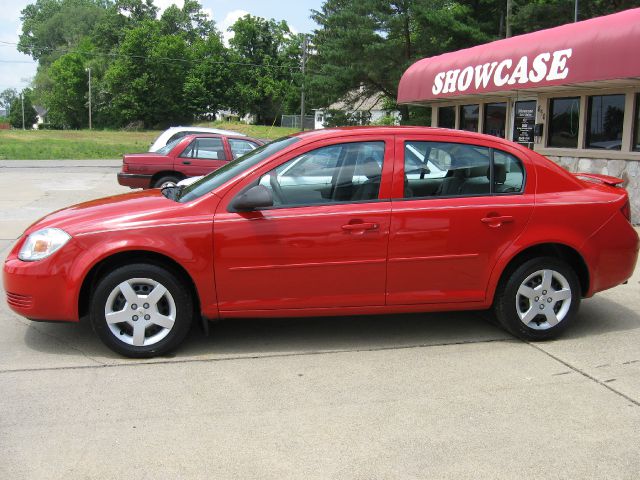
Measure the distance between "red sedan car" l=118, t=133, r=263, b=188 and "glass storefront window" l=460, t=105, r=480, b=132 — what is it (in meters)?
5.99

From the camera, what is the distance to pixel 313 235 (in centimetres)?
461

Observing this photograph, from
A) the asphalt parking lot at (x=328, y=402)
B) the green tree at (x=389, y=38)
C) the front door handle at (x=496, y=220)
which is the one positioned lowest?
the asphalt parking lot at (x=328, y=402)

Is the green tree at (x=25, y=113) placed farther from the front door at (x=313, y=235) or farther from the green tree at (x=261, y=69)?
the front door at (x=313, y=235)

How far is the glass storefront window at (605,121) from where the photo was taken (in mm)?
11141

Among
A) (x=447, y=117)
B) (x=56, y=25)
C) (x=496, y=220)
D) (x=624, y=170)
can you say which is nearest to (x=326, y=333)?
(x=496, y=220)

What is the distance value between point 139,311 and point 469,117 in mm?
13279

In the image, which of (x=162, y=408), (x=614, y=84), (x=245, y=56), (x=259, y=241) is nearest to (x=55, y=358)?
(x=162, y=408)

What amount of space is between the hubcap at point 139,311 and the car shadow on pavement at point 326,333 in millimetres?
232

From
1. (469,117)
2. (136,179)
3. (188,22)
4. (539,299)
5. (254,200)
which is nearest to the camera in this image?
(254,200)

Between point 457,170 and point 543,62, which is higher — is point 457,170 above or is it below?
below

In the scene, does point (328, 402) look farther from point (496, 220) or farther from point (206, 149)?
point (206, 149)

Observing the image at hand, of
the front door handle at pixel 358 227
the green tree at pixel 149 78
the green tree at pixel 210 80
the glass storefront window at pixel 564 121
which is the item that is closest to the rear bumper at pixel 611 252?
the front door handle at pixel 358 227

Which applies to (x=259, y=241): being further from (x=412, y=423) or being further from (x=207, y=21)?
(x=207, y=21)

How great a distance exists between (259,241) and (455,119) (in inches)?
522
